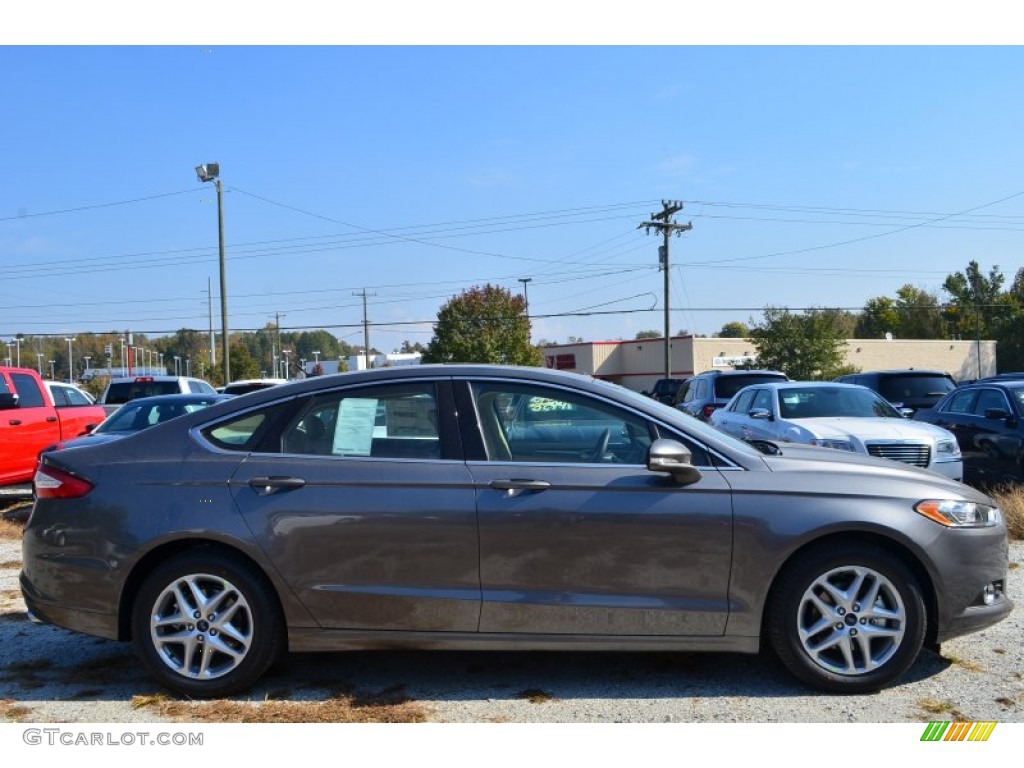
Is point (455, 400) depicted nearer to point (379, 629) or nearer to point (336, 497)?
point (336, 497)

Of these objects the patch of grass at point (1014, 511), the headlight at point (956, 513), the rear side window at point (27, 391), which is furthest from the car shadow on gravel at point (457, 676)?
the rear side window at point (27, 391)

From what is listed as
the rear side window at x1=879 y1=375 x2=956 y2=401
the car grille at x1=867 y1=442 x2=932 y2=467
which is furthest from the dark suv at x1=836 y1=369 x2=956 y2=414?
the car grille at x1=867 y1=442 x2=932 y2=467

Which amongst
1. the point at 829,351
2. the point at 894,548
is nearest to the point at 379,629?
the point at 894,548

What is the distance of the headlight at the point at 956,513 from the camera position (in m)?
4.39

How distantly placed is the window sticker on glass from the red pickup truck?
850cm

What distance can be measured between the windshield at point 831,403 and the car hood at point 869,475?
20.6 ft

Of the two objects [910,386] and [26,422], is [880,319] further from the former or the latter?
[26,422]

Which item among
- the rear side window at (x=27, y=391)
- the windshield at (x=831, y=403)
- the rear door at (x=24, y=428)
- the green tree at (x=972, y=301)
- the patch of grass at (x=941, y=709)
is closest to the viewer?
the patch of grass at (x=941, y=709)

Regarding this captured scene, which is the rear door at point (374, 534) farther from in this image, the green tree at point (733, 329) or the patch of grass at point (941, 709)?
the green tree at point (733, 329)

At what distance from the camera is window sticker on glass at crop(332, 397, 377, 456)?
454 cm

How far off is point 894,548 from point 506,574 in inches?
Answer: 75.4

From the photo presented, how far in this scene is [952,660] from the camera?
4.83 meters

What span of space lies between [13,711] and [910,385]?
48.8 feet

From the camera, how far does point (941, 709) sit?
4160 millimetres
